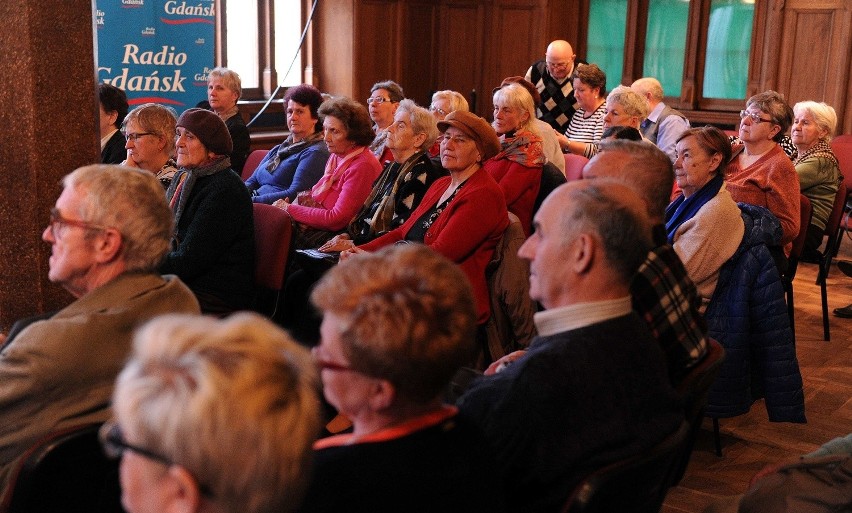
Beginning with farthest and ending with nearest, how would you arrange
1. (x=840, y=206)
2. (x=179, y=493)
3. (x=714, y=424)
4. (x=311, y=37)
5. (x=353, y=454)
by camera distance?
(x=311, y=37)
(x=840, y=206)
(x=714, y=424)
(x=353, y=454)
(x=179, y=493)

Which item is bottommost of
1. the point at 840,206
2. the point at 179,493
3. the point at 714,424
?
the point at 714,424

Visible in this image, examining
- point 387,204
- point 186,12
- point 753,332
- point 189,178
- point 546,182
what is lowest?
point 753,332

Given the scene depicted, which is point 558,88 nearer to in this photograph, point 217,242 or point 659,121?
point 659,121

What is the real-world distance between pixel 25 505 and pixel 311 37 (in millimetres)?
7081

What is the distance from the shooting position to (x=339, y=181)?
16.2ft

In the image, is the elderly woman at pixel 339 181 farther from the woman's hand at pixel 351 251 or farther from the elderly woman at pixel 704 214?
the elderly woman at pixel 704 214

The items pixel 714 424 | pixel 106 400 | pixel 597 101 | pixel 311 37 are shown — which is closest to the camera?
pixel 106 400

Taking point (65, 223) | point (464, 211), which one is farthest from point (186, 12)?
point (65, 223)

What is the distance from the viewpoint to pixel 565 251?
2023 mm

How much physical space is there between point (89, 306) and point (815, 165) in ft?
14.6

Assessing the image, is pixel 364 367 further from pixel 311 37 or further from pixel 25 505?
pixel 311 37

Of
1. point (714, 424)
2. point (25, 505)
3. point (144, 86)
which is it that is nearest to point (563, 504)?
point (25, 505)

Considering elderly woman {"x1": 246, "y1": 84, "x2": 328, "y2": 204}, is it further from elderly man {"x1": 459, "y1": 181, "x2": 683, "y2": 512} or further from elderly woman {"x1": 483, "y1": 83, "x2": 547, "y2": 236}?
elderly man {"x1": 459, "y1": 181, "x2": 683, "y2": 512}

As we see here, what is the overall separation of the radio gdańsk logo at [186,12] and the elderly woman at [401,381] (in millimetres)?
5969
